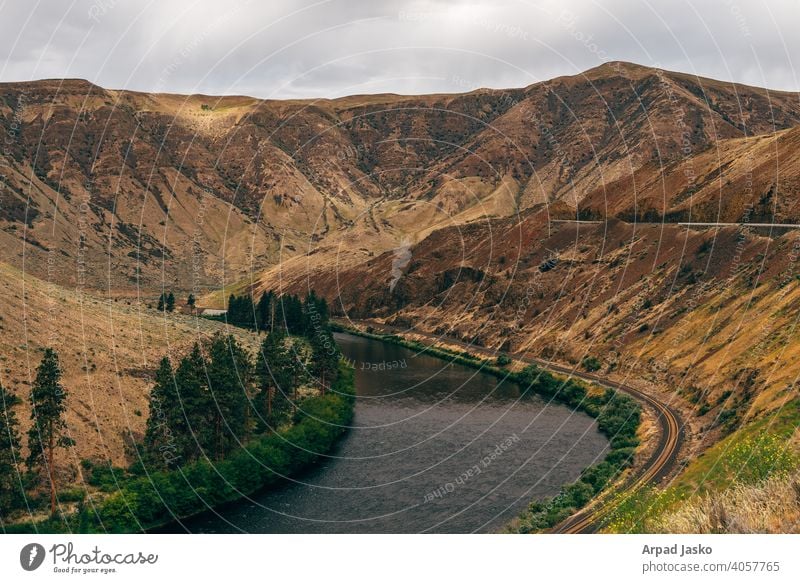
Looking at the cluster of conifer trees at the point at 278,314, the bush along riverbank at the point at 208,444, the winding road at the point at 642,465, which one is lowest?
the winding road at the point at 642,465

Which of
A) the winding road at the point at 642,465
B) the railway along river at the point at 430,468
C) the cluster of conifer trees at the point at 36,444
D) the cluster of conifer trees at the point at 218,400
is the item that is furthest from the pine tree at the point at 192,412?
the winding road at the point at 642,465

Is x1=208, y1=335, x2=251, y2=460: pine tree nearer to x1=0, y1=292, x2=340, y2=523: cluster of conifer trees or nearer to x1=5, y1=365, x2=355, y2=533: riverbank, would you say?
x1=0, y1=292, x2=340, y2=523: cluster of conifer trees

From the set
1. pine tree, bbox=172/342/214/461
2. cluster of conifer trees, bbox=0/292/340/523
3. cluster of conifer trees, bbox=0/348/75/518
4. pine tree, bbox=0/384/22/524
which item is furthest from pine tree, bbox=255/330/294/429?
pine tree, bbox=0/384/22/524

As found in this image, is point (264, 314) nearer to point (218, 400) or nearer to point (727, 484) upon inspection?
point (218, 400)

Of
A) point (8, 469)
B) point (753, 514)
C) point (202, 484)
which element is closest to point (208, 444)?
point (202, 484)

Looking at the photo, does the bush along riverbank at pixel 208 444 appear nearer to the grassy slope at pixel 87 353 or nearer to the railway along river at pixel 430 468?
the railway along river at pixel 430 468

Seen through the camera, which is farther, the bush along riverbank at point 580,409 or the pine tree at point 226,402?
the pine tree at point 226,402

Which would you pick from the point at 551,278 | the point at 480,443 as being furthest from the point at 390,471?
the point at 551,278
